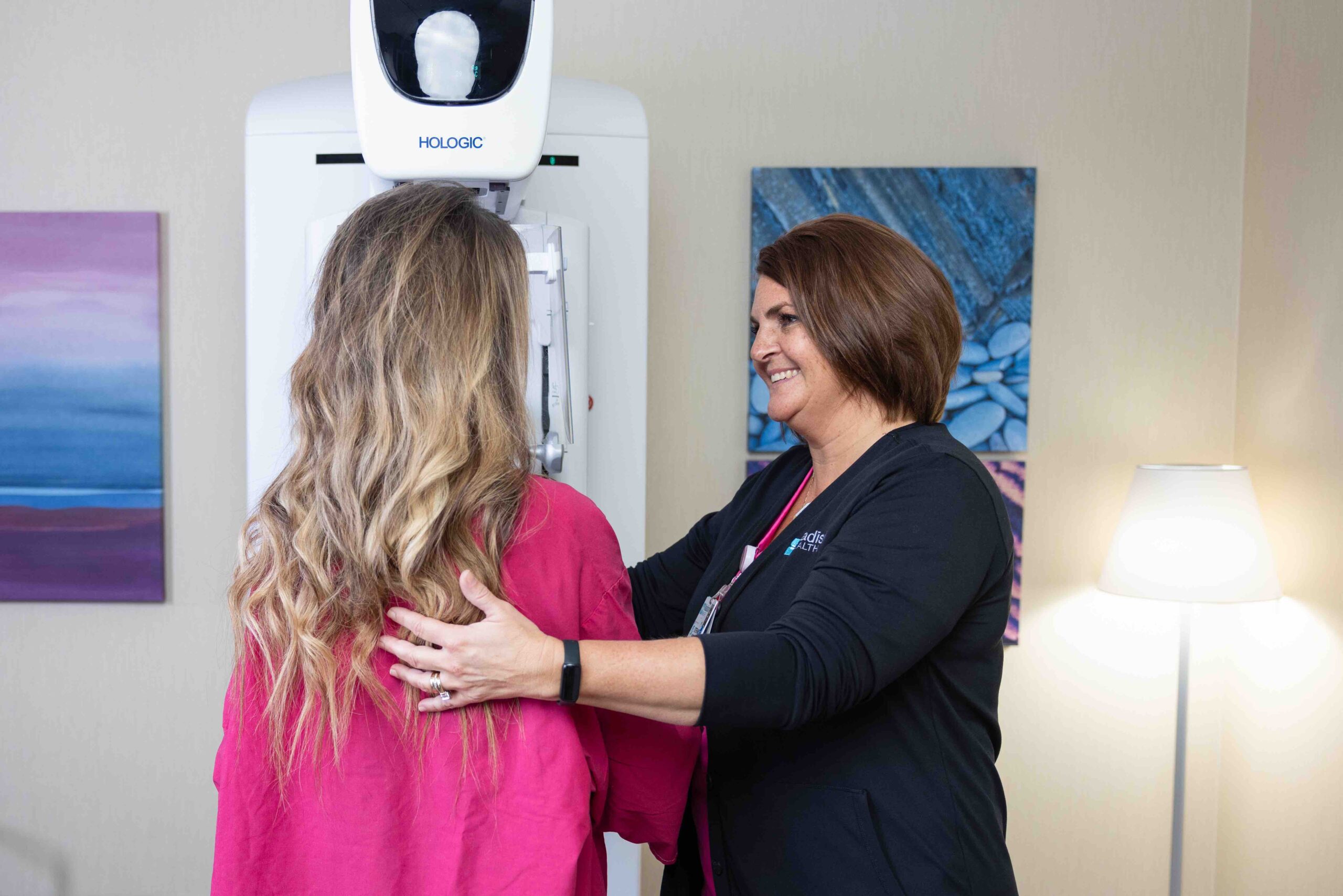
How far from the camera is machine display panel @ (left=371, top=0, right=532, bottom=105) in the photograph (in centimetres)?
124

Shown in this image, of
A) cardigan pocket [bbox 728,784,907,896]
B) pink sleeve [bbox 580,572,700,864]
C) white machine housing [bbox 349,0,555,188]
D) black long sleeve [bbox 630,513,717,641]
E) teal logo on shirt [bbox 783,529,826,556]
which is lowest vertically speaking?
cardigan pocket [bbox 728,784,907,896]

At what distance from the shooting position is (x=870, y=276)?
1.25 m

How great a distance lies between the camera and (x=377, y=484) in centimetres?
89

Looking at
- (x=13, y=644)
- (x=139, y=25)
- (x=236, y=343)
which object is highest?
(x=139, y=25)

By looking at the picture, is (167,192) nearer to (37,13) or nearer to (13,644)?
(37,13)

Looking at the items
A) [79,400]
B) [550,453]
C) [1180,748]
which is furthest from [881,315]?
[79,400]

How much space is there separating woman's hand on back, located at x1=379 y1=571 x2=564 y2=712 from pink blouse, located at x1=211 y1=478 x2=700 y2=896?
4 cm

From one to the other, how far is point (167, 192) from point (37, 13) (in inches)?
20.3

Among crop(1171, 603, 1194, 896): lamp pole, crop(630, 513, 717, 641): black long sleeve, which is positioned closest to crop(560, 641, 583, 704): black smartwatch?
crop(630, 513, 717, 641): black long sleeve

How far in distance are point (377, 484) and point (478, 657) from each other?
0.19 m

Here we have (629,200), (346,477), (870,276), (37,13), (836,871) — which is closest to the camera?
(346,477)

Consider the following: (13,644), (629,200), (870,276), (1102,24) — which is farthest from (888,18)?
(13,644)

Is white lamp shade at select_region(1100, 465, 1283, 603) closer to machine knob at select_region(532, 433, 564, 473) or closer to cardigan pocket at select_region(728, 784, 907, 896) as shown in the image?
cardigan pocket at select_region(728, 784, 907, 896)

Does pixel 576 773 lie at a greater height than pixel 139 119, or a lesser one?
lesser
